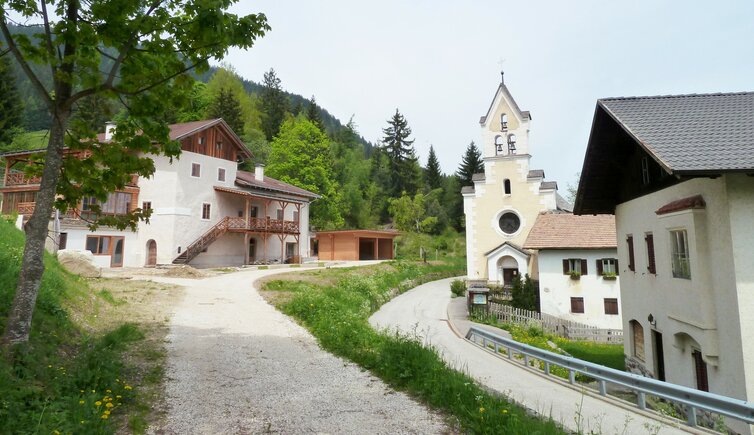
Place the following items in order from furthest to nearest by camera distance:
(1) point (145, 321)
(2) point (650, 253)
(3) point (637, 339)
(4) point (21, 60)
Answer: (3) point (637, 339)
(2) point (650, 253)
(1) point (145, 321)
(4) point (21, 60)

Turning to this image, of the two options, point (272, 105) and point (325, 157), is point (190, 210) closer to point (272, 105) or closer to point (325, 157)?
point (325, 157)

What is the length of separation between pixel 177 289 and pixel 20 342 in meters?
13.6

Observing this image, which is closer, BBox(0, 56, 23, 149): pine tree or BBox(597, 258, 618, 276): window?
BBox(597, 258, 618, 276): window

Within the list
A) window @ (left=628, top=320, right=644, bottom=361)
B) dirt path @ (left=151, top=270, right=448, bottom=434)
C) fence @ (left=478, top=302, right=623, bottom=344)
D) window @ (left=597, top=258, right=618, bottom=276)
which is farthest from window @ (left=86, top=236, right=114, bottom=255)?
window @ (left=597, top=258, right=618, bottom=276)

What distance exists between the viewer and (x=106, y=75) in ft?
22.5

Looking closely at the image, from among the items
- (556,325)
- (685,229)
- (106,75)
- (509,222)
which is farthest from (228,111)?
(685,229)

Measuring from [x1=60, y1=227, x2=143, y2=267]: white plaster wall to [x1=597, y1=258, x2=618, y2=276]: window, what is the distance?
1250 inches

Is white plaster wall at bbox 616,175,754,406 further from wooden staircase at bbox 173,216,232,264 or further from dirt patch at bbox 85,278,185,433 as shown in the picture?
wooden staircase at bbox 173,216,232,264

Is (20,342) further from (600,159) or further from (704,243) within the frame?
(600,159)

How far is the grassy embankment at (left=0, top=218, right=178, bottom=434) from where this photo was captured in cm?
475

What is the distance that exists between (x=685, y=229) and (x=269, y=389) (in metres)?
9.99

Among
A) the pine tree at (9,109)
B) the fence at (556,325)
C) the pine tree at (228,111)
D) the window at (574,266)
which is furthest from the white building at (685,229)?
the pine tree at (9,109)

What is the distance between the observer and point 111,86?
6.45m

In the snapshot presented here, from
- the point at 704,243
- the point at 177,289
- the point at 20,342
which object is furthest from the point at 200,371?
the point at 177,289
